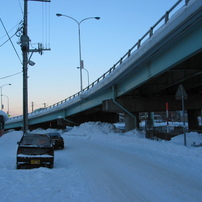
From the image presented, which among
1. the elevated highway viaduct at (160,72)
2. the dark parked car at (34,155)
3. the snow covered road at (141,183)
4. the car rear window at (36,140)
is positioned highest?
the elevated highway viaduct at (160,72)

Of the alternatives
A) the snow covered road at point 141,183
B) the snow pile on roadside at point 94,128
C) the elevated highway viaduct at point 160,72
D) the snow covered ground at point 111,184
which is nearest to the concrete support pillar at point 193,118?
the elevated highway viaduct at point 160,72

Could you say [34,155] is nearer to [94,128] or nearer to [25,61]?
[25,61]

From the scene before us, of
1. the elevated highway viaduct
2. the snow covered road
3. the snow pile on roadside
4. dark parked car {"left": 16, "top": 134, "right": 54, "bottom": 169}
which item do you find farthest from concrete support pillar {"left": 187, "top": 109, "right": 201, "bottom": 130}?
dark parked car {"left": 16, "top": 134, "right": 54, "bottom": 169}

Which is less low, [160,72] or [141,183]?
[160,72]

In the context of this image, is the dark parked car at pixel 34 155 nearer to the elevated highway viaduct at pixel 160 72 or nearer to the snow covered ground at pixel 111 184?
the snow covered ground at pixel 111 184

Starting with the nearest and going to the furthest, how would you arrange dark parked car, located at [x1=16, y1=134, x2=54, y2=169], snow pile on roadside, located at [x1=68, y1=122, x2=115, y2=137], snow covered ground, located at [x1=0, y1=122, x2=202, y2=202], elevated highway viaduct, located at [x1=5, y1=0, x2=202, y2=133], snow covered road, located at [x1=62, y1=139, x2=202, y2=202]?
snow covered ground, located at [x1=0, y1=122, x2=202, y2=202] → snow covered road, located at [x1=62, y1=139, x2=202, y2=202] → dark parked car, located at [x1=16, y1=134, x2=54, y2=169] → elevated highway viaduct, located at [x1=5, y1=0, x2=202, y2=133] → snow pile on roadside, located at [x1=68, y1=122, x2=115, y2=137]

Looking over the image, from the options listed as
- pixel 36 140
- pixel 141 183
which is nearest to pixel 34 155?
pixel 36 140

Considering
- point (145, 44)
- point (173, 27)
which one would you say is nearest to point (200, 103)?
point (145, 44)

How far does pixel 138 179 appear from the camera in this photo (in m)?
8.06

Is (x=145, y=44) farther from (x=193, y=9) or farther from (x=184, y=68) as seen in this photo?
(x=193, y=9)

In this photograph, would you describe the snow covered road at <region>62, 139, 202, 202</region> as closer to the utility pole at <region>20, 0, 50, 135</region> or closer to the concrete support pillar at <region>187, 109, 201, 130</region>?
the utility pole at <region>20, 0, 50, 135</region>

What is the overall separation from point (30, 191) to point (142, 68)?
53.2 ft

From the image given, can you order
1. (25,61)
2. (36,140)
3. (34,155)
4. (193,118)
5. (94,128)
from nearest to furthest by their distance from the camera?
(34,155) < (36,140) < (25,61) < (193,118) < (94,128)

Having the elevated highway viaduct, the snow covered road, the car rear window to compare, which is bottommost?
the snow covered road
